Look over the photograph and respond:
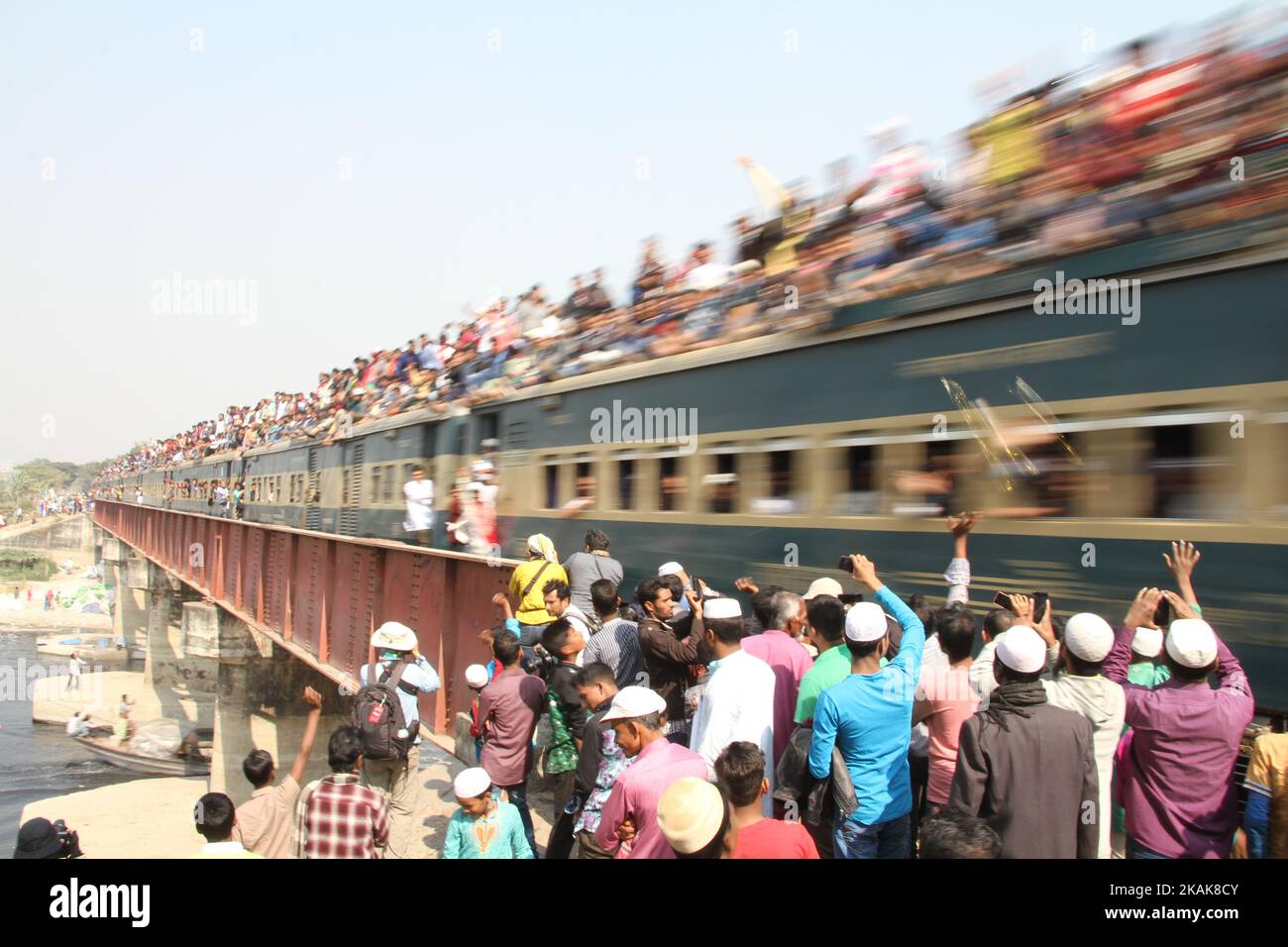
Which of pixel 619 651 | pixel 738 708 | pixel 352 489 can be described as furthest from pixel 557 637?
pixel 352 489

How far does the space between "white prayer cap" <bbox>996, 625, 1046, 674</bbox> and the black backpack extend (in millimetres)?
3931

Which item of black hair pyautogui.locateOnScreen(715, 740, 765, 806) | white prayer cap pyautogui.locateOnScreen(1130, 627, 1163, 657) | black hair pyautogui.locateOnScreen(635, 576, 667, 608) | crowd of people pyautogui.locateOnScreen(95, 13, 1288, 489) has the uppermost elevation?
crowd of people pyautogui.locateOnScreen(95, 13, 1288, 489)

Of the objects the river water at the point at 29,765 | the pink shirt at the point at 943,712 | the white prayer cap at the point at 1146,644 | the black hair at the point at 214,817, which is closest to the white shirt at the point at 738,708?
the pink shirt at the point at 943,712

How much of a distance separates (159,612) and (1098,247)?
45367 mm

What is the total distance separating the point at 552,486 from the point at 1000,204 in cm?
683

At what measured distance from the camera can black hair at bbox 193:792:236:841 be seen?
14.8 feet

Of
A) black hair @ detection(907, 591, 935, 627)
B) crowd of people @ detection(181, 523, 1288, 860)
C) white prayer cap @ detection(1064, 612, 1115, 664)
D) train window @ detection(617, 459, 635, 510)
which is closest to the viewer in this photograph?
crowd of people @ detection(181, 523, 1288, 860)

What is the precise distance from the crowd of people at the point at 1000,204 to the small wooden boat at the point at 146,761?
2620 centimetres

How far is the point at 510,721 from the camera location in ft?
20.6

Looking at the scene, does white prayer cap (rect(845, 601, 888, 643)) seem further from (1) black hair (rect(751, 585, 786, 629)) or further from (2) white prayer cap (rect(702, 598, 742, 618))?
(1) black hair (rect(751, 585, 786, 629))

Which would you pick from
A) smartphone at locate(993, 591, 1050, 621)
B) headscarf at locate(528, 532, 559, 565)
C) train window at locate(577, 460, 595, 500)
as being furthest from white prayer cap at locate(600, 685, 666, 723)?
train window at locate(577, 460, 595, 500)

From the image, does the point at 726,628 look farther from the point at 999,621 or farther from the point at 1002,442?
the point at 1002,442

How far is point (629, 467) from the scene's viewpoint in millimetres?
10781
